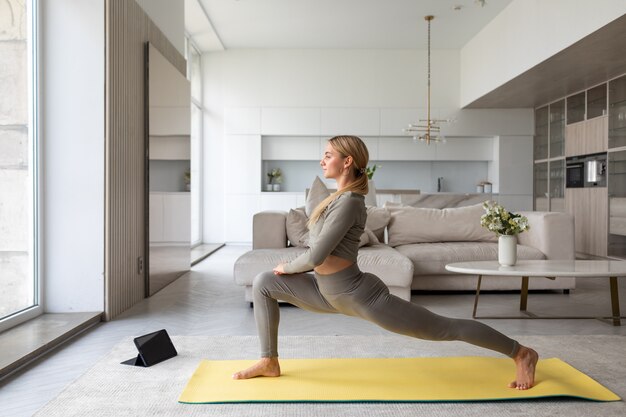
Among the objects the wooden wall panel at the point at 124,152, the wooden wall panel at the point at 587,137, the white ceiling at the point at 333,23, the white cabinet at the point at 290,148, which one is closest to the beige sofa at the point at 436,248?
the wooden wall panel at the point at 124,152

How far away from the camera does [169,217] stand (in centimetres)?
577

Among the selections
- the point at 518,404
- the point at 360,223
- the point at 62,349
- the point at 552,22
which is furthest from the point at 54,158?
the point at 552,22

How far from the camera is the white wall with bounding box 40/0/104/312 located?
13.3 ft

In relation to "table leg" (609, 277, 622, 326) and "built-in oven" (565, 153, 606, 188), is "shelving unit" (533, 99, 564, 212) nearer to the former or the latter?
"built-in oven" (565, 153, 606, 188)

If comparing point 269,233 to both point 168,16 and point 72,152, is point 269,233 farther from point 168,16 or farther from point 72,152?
point 168,16

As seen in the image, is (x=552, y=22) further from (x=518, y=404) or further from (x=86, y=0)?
(x=518, y=404)

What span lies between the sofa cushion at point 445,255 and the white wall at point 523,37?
2118 mm

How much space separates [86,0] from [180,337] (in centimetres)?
229

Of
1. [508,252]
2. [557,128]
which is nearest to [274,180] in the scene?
[557,128]

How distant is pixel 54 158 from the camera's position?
4.07 metres

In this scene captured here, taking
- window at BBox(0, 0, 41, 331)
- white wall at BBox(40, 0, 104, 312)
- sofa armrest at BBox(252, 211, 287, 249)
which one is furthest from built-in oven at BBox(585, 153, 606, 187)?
window at BBox(0, 0, 41, 331)

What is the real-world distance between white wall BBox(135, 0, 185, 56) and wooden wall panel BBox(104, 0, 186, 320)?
0.68 feet

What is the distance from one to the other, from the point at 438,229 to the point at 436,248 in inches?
19.6

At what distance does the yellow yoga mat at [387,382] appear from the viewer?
2469 mm
